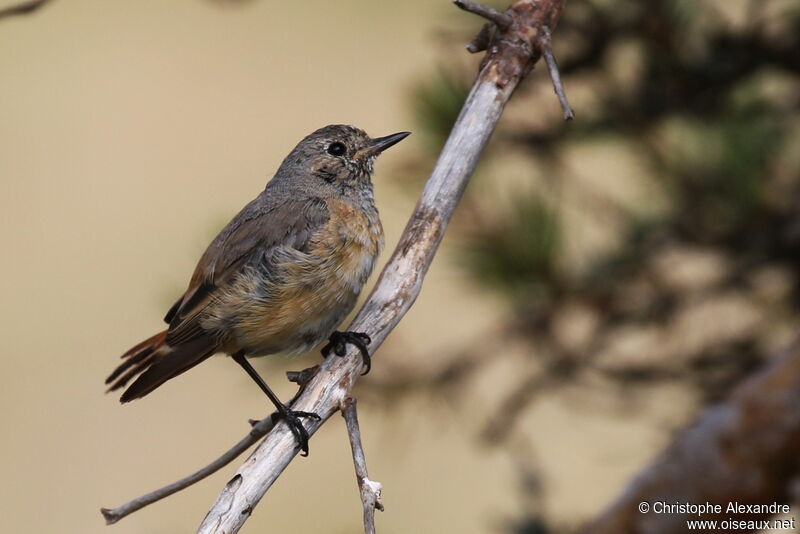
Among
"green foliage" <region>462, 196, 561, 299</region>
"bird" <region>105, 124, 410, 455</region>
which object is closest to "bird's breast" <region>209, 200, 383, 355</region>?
"bird" <region>105, 124, 410, 455</region>

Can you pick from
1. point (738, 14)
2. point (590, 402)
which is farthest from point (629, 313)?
point (738, 14)

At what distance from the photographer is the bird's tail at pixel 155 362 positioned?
9.73 feet

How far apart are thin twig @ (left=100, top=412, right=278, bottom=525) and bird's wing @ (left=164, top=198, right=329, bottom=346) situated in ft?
2.18

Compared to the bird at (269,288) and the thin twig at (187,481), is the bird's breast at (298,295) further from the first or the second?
the thin twig at (187,481)

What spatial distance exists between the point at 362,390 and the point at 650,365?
94 centimetres

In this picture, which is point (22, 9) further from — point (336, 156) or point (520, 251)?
point (336, 156)

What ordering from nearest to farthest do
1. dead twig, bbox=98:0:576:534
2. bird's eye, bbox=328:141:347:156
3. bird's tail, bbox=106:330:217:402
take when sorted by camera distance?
dead twig, bbox=98:0:576:534
bird's tail, bbox=106:330:217:402
bird's eye, bbox=328:141:347:156

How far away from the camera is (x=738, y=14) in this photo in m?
4.62

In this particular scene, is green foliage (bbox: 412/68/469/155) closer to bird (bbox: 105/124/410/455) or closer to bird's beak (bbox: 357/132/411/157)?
bird (bbox: 105/124/410/455)

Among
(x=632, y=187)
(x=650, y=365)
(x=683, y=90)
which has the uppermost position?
(x=683, y=90)


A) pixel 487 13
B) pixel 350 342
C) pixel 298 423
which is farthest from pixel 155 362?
pixel 487 13

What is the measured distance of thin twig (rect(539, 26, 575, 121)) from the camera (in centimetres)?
249

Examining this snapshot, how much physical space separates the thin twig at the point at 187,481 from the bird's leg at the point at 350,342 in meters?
0.26

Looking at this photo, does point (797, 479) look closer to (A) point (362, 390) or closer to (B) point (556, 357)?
(B) point (556, 357)
